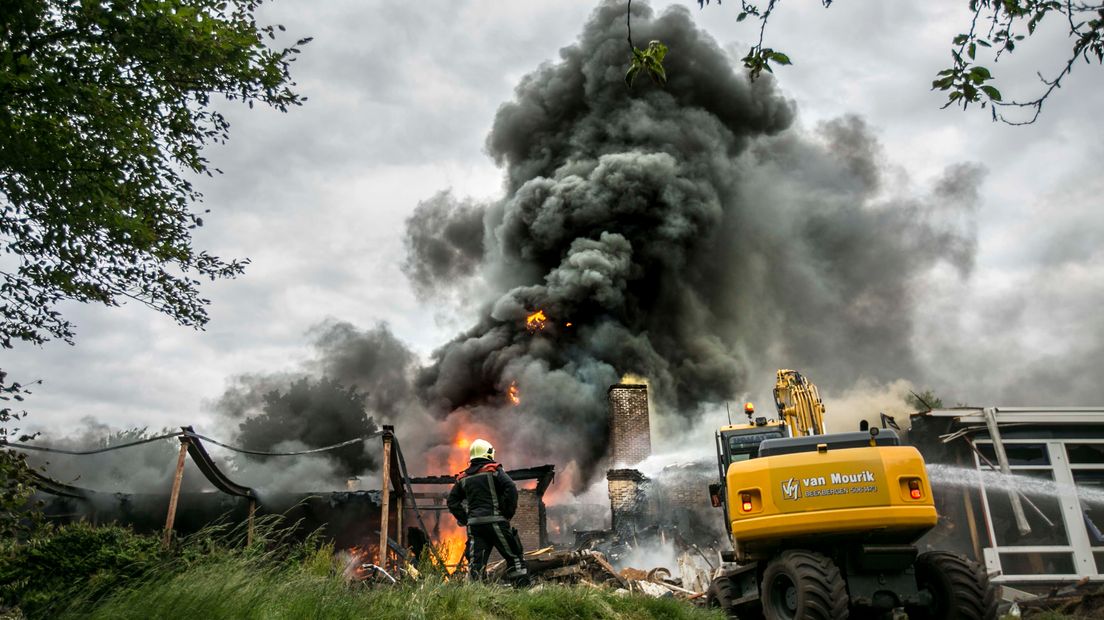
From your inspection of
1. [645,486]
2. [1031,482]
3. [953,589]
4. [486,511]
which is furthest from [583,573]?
[645,486]

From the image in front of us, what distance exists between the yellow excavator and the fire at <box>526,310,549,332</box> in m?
25.7

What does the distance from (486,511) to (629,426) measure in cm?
1493

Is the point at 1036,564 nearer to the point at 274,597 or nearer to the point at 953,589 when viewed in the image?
the point at 953,589

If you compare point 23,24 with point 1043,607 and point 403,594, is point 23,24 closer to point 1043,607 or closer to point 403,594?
point 403,594

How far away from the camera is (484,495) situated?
7738mm

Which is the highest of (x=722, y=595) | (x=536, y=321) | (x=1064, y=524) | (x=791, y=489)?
(x=536, y=321)

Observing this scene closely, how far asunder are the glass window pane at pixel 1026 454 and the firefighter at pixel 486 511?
9.98 meters

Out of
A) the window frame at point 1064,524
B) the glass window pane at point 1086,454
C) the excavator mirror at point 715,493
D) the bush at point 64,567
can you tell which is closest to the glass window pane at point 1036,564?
the window frame at point 1064,524

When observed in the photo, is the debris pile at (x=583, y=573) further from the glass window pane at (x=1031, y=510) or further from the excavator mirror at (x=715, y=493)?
the glass window pane at (x=1031, y=510)

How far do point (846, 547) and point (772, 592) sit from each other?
79cm

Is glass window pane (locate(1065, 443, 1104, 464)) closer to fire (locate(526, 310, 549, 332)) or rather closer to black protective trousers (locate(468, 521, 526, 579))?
black protective trousers (locate(468, 521, 526, 579))

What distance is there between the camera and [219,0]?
5848mm

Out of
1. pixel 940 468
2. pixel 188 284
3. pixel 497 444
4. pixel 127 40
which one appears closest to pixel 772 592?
pixel 188 284

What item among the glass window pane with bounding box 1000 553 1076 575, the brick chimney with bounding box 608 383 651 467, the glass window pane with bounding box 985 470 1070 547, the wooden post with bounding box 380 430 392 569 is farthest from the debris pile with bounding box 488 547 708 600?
the brick chimney with bounding box 608 383 651 467
